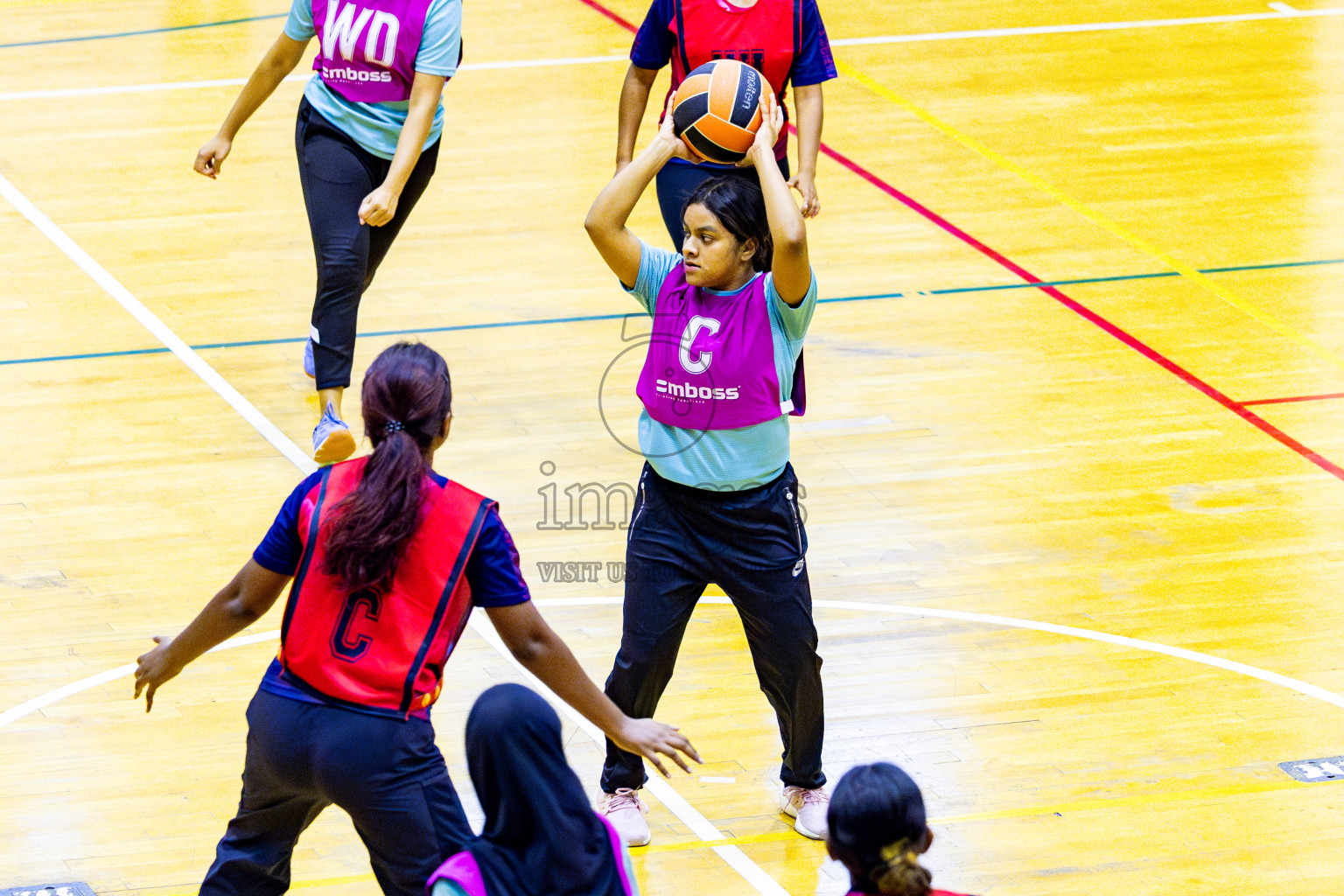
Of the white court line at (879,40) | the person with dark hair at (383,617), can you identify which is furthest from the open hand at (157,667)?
the white court line at (879,40)

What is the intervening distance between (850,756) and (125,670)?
233 cm

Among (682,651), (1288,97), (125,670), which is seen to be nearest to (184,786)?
(125,670)

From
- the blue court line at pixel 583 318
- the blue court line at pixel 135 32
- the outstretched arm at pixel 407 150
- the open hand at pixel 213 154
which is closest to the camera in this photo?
the outstretched arm at pixel 407 150

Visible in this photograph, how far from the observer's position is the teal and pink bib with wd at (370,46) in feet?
23.7

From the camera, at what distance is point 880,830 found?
10.5ft

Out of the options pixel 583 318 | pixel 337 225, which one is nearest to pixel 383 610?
pixel 337 225

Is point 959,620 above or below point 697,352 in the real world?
below

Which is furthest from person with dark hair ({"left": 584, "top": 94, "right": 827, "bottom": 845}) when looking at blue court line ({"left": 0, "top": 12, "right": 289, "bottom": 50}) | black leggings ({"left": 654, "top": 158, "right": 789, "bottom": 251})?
blue court line ({"left": 0, "top": 12, "right": 289, "bottom": 50})

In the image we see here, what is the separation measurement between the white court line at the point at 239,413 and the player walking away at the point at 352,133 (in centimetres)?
54

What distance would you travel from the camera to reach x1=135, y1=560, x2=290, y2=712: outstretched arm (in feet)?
13.0

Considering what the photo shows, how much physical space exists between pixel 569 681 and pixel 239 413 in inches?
176

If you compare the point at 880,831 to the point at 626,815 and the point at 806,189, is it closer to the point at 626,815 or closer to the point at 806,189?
the point at 626,815

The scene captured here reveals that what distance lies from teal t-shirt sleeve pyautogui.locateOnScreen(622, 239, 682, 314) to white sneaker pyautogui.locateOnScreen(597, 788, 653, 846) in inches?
52.6

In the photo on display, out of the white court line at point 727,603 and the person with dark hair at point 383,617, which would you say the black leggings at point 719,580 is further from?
the person with dark hair at point 383,617
